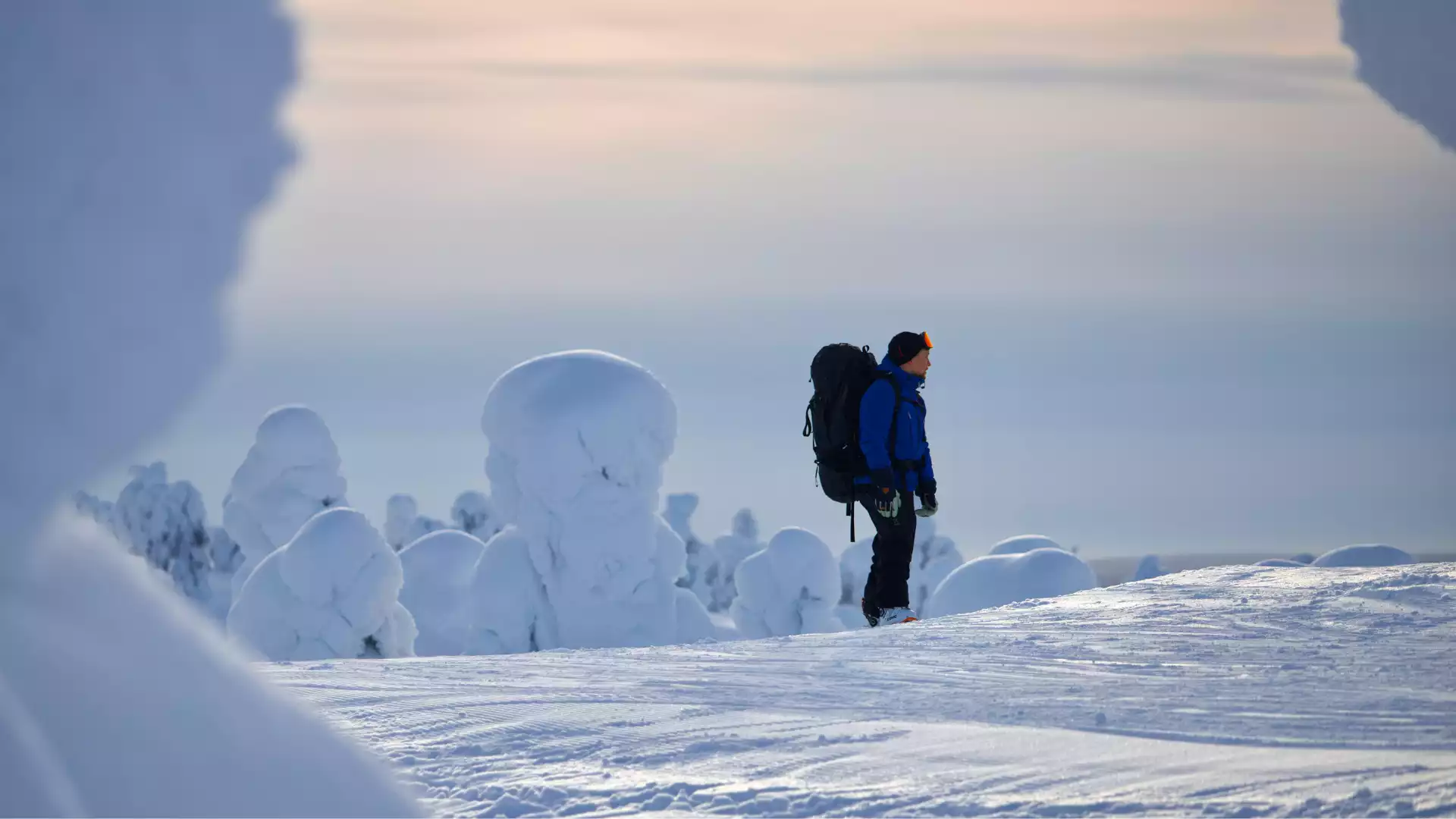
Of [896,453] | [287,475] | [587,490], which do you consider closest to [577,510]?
[587,490]

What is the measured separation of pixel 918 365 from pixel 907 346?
145 mm

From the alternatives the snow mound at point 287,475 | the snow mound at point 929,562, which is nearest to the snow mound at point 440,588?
the snow mound at point 287,475

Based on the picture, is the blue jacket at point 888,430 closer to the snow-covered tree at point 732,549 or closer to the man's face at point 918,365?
the man's face at point 918,365

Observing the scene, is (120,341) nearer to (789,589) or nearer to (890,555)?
(890,555)

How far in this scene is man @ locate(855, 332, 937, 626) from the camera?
886 cm

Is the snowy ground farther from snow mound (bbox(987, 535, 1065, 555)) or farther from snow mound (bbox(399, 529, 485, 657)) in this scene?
snow mound (bbox(399, 529, 485, 657))

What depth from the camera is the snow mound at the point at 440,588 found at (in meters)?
34.1

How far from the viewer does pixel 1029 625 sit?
7.19 m

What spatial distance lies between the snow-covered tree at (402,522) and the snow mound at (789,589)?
20172mm

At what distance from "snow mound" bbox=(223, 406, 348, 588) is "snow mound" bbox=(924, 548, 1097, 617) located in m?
15.7

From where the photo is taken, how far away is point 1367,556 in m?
19.8

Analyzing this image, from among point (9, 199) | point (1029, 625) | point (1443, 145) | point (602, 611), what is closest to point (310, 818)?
point (9, 199)

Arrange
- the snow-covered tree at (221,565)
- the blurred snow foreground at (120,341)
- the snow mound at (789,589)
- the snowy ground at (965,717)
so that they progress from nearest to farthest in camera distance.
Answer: the blurred snow foreground at (120,341)
the snowy ground at (965,717)
the snow mound at (789,589)
the snow-covered tree at (221,565)

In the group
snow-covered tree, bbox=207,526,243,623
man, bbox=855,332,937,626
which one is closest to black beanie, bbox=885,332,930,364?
man, bbox=855,332,937,626
